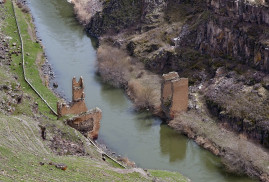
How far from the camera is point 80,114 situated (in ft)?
118

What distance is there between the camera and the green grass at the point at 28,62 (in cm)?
4422

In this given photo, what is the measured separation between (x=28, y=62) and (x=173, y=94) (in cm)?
1868

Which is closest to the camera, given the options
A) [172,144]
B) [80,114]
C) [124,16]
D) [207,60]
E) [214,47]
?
[80,114]

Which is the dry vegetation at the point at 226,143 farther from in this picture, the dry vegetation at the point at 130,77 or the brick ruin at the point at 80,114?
the brick ruin at the point at 80,114

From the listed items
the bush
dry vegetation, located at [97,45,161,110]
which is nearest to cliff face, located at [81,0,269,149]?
dry vegetation, located at [97,45,161,110]

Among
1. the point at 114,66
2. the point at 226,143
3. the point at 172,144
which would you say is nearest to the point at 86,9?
the point at 114,66

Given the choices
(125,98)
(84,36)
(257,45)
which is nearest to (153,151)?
(125,98)

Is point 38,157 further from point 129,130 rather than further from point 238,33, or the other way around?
point 238,33

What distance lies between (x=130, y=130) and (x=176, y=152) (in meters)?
4.33

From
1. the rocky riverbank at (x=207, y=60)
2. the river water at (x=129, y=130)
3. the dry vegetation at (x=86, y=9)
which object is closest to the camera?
the river water at (x=129, y=130)

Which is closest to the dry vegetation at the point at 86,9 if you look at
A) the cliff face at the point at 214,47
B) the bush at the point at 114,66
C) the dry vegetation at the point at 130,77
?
the cliff face at the point at 214,47

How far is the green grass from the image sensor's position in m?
44.2

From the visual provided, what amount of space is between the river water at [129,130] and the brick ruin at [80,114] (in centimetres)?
196

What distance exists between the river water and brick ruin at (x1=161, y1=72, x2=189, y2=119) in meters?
1.46
